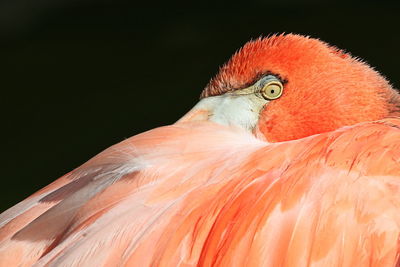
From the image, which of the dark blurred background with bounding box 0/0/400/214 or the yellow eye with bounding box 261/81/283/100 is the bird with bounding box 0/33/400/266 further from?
the dark blurred background with bounding box 0/0/400/214

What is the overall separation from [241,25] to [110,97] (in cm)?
86

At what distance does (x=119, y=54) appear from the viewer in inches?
190

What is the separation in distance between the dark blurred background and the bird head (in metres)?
2.21

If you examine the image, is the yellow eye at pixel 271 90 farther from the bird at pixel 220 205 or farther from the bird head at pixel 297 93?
the bird at pixel 220 205

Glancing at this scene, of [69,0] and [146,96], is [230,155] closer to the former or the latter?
[146,96]

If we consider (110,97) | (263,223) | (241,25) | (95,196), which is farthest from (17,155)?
(263,223)

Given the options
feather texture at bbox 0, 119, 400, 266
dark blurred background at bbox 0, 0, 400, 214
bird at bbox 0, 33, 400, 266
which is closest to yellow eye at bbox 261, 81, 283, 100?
bird at bbox 0, 33, 400, 266

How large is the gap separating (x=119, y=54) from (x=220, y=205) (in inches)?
130

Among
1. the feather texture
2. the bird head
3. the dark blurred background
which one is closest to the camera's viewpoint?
the feather texture

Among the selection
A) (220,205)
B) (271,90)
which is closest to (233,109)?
(271,90)

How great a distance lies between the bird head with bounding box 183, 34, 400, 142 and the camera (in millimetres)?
2332

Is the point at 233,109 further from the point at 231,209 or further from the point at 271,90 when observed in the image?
the point at 231,209

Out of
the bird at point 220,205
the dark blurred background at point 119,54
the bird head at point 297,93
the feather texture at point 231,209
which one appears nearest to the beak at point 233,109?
the bird head at point 297,93

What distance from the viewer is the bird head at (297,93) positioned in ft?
7.65
